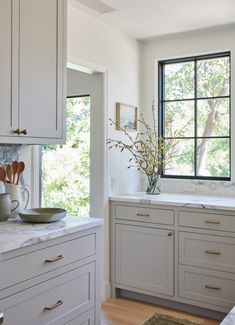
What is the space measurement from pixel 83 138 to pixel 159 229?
85.3 inches

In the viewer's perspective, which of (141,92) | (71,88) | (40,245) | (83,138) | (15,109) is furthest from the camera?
(83,138)

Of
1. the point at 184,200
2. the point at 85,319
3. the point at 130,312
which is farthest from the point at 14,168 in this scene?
the point at 130,312

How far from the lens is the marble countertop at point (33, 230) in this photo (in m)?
1.89

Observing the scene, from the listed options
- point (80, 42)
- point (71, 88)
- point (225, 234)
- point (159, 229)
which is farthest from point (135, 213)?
point (71, 88)

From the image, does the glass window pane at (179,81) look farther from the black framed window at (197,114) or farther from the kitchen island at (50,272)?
the kitchen island at (50,272)

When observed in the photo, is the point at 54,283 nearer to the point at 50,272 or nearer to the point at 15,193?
the point at 50,272

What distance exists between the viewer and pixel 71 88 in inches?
184

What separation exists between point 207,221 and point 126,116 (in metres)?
1.39

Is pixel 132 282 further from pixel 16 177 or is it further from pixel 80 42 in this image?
pixel 80 42

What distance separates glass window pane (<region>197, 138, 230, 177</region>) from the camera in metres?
3.90

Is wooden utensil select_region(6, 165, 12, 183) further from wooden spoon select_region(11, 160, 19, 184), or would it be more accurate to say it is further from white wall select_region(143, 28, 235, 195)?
white wall select_region(143, 28, 235, 195)

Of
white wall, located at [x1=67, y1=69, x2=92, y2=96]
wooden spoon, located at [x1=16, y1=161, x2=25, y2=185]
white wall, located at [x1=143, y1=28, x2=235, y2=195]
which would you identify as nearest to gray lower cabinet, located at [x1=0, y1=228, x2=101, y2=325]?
wooden spoon, located at [x1=16, y1=161, x2=25, y2=185]

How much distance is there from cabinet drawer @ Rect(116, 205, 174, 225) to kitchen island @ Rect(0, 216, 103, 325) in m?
1.04

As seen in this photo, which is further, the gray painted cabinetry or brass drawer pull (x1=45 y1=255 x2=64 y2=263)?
the gray painted cabinetry
